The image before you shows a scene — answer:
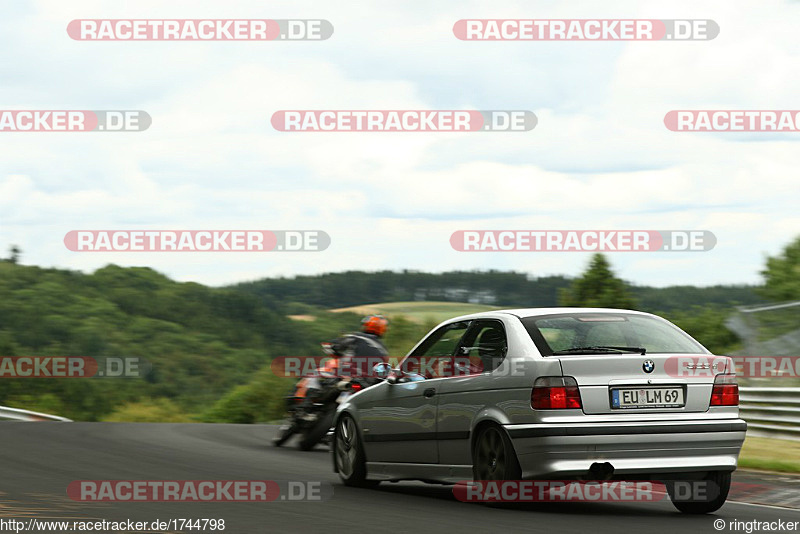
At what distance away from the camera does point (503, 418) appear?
318 inches

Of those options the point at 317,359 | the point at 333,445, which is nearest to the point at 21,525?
the point at 333,445

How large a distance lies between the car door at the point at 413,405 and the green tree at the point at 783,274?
6653 centimetres

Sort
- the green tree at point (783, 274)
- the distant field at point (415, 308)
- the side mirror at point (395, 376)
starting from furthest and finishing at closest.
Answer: the green tree at point (783, 274) < the distant field at point (415, 308) < the side mirror at point (395, 376)

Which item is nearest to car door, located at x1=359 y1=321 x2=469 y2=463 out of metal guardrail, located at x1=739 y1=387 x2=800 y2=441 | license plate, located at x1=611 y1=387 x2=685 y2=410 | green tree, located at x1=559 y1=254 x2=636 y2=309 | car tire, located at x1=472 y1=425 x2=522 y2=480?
car tire, located at x1=472 y1=425 x2=522 y2=480

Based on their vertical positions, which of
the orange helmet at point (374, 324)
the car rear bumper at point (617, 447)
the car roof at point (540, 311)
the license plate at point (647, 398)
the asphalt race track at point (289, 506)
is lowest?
the asphalt race track at point (289, 506)

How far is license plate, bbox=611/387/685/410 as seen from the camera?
7879 millimetres

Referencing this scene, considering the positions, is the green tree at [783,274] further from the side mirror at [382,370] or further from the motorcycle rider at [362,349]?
the side mirror at [382,370]

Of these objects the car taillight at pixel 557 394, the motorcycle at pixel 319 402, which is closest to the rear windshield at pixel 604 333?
the car taillight at pixel 557 394

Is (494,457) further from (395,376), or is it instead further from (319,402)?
(319,402)

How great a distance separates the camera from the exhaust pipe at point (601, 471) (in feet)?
25.5

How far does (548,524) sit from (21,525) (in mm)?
3439

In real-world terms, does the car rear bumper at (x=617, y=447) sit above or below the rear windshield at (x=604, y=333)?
below

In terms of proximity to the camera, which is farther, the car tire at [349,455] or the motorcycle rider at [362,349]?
the motorcycle rider at [362,349]

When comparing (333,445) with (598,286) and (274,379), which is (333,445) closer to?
(274,379)
